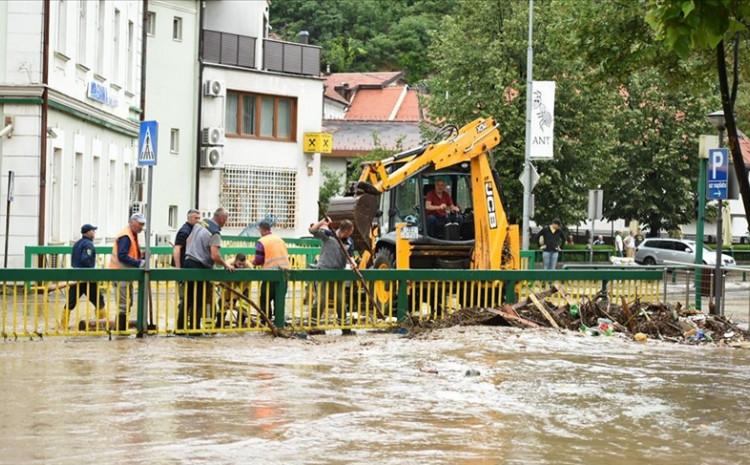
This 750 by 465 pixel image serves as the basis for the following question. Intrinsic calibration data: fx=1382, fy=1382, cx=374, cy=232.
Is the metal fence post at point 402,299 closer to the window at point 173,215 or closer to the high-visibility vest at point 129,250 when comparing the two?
the high-visibility vest at point 129,250

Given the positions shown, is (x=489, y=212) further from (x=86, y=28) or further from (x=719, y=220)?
(x=86, y=28)

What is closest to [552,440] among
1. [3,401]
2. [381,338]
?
[3,401]

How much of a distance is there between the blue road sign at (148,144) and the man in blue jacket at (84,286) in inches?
64.1

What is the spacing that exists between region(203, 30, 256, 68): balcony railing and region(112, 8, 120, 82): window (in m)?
10.8

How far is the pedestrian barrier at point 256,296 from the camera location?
17844mm

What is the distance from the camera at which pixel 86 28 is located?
31422 mm

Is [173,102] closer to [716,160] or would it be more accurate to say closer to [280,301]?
[716,160]

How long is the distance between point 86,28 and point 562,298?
15114 mm

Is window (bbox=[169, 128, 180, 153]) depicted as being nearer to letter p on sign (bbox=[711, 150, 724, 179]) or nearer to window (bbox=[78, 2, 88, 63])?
window (bbox=[78, 2, 88, 63])

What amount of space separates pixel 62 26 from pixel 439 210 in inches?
412

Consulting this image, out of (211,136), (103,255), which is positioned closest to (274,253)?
(103,255)

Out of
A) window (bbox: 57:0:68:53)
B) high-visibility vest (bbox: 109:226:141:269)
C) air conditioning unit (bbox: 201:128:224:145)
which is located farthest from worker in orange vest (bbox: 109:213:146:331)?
air conditioning unit (bbox: 201:128:224:145)

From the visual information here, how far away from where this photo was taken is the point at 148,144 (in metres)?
18.7

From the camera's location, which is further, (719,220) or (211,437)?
(719,220)
